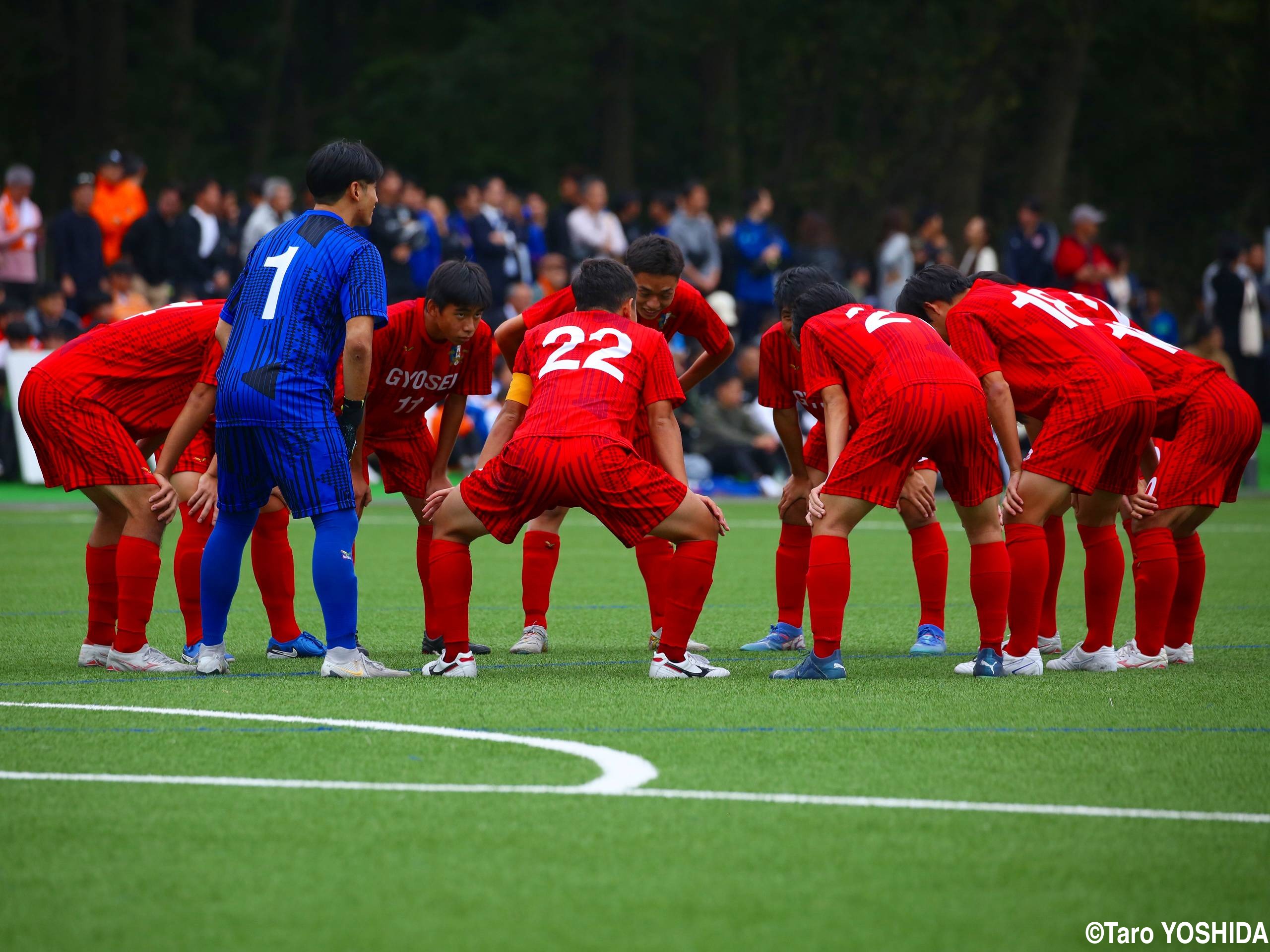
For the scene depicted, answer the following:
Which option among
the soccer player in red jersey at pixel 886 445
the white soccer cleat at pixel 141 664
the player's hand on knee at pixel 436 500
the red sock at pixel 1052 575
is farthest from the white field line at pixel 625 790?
the red sock at pixel 1052 575

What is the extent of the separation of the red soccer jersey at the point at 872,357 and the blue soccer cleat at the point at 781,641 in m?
1.41

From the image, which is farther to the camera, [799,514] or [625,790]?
[799,514]

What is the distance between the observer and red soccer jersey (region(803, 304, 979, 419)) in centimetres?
655

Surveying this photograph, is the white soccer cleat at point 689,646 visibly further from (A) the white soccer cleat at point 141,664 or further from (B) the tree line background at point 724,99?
(B) the tree line background at point 724,99

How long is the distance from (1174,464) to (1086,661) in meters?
0.90

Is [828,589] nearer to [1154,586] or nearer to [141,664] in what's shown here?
[1154,586]

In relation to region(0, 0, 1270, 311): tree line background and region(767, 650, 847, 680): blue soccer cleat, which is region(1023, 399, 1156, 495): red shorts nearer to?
region(767, 650, 847, 680): blue soccer cleat

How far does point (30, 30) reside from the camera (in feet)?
93.2

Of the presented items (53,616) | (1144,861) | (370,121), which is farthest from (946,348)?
(370,121)

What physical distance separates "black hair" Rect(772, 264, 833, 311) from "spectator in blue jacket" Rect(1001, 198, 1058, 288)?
11.1 meters


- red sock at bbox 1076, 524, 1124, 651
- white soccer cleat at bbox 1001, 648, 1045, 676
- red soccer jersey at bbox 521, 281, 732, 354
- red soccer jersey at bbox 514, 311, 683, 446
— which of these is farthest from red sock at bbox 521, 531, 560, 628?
red sock at bbox 1076, 524, 1124, 651

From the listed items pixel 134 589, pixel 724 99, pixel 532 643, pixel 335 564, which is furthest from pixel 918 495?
pixel 724 99

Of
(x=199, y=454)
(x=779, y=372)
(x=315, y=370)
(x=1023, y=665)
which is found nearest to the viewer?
(x=315, y=370)

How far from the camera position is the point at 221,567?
6.67 m
